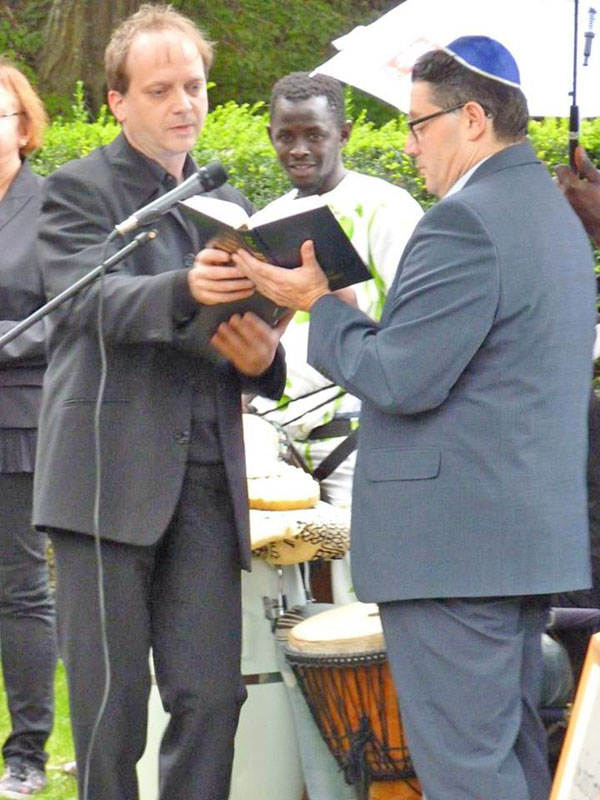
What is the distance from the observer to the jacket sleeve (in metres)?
3.23

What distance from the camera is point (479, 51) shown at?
3.38 meters

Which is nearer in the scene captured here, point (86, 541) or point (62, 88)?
point (86, 541)

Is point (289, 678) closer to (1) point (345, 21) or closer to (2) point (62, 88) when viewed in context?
(2) point (62, 88)

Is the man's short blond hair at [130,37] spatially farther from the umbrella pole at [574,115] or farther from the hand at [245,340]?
the umbrella pole at [574,115]

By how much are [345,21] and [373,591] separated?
35.4 feet

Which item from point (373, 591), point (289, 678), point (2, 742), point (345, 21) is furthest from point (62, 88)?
point (373, 591)

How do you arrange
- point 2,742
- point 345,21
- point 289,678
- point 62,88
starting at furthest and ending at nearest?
point 345,21
point 62,88
point 2,742
point 289,678

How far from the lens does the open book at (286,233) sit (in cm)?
330

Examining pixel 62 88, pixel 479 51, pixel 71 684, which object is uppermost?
pixel 62 88

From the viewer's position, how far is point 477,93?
339 cm

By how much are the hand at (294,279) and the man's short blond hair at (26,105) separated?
2.04m

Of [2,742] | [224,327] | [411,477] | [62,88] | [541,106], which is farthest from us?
[62,88]

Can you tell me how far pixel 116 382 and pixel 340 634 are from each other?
0.93m

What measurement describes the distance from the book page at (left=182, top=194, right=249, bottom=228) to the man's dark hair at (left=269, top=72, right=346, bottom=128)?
6.03ft
